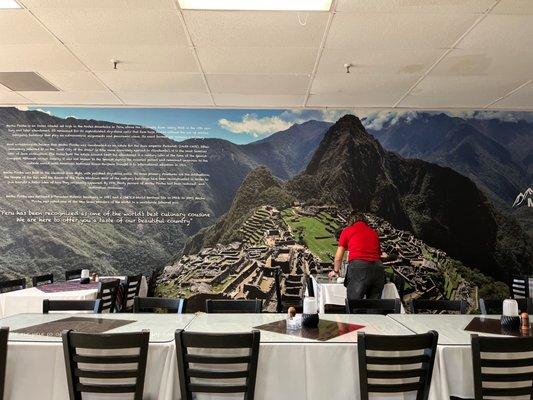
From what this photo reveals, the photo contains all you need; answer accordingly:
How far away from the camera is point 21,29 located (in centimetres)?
400

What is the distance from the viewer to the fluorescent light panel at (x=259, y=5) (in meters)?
3.46

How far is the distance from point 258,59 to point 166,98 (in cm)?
190

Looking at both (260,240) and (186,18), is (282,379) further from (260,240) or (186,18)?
(260,240)

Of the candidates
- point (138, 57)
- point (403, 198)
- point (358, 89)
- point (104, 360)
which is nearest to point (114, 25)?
A: point (138, 57)

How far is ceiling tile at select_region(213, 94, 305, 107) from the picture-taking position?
19.7ft

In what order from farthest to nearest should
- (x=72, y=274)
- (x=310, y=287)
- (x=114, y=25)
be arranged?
1. (x=72, y=274)
2. (x=310, y=287)
3. (x=114, y=25)

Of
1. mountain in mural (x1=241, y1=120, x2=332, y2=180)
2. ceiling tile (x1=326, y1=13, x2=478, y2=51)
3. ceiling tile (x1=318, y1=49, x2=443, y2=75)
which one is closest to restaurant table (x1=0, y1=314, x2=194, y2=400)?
ceiling tile (x1=326, y1=13, x2=478, y2=51)

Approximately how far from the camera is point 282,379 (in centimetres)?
215

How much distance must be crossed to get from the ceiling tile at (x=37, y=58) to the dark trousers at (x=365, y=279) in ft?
12.0

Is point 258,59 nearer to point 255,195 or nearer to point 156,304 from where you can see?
point 255,195

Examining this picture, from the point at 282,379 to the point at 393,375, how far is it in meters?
0.52

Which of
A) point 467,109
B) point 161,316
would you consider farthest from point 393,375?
point 467,109

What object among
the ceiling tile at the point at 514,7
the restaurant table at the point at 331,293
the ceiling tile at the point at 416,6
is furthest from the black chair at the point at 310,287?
the ceiling tile at the point at 514,7

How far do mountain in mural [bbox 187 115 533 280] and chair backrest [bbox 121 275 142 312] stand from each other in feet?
4.20
